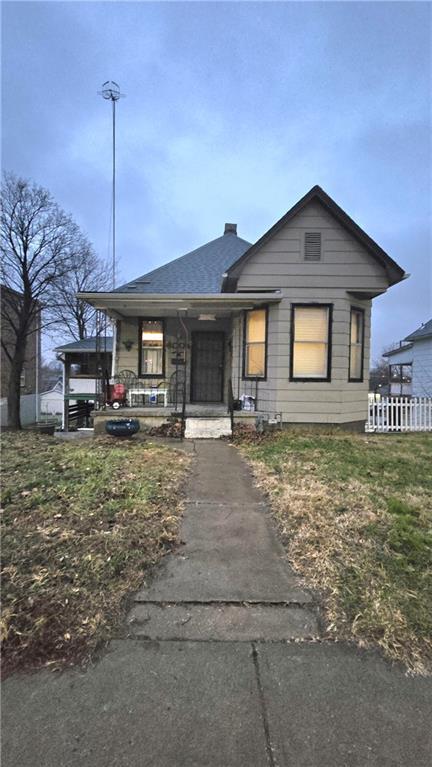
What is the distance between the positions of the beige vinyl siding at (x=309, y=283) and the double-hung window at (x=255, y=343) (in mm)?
374

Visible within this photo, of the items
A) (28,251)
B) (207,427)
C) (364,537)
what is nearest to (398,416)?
(207,427)

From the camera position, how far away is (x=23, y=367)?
84.2 ft

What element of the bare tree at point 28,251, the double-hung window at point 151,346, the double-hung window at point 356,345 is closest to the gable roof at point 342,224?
the double-hung window at point 356,345

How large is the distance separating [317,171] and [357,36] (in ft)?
237

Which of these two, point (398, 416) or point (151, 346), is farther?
point (151, 346)

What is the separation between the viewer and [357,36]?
1143 cm

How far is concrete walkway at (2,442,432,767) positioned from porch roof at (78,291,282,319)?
23.1 feet

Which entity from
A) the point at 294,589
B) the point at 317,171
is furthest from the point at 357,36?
the point at 317,171

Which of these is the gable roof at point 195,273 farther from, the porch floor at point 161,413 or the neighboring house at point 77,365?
the neighboring house at point 77,365

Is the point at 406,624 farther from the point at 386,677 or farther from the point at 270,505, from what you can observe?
the point at 270,505

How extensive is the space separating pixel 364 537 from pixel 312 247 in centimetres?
731

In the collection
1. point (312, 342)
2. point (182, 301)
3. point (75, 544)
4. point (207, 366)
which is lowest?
point (75, 544)

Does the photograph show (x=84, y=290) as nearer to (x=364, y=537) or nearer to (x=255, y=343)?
(x=255, y=343)

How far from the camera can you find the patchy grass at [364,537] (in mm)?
2059
